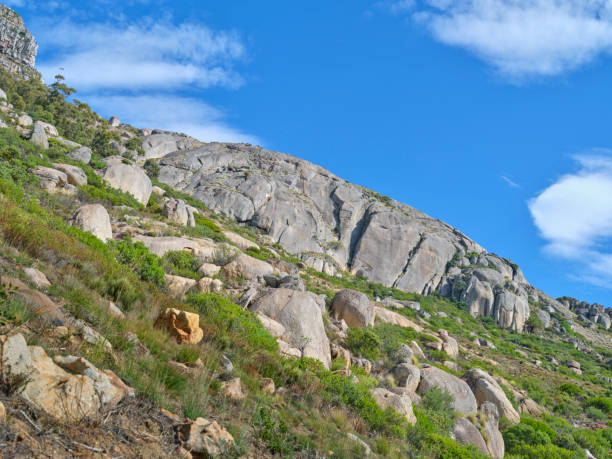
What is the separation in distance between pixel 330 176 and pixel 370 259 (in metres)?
23.2

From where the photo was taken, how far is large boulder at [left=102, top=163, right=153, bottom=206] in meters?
26.9

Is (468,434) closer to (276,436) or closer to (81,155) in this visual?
(276,436)

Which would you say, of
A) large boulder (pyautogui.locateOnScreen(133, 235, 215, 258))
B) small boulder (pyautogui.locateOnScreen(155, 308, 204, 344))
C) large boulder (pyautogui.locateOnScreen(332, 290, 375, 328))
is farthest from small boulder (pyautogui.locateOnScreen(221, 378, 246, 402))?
large boulder (pyautogui.locateOnScreen(332, 290, 375, 328))

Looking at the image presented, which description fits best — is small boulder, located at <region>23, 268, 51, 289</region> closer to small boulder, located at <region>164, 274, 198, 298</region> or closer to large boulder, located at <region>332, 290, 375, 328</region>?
small boulder, located at <region>164, 274, 198, 298</region>

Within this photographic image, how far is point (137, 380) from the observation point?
4461 mm

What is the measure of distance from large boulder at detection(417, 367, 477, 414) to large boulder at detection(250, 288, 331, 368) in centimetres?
499

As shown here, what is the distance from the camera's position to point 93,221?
46.8ft

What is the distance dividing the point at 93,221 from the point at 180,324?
9.21 meters

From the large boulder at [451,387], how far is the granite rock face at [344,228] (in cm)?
4109

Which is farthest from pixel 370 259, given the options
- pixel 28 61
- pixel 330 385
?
pixel 28 61

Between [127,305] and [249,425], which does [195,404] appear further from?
[127,305]

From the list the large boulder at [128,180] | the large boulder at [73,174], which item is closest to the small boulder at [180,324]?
the large boulder at [73,174]

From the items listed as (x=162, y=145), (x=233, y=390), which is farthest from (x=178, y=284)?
(x=162, y=145)

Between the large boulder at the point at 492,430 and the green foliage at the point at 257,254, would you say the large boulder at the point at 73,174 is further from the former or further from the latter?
the large boulder at the point at 492,430
